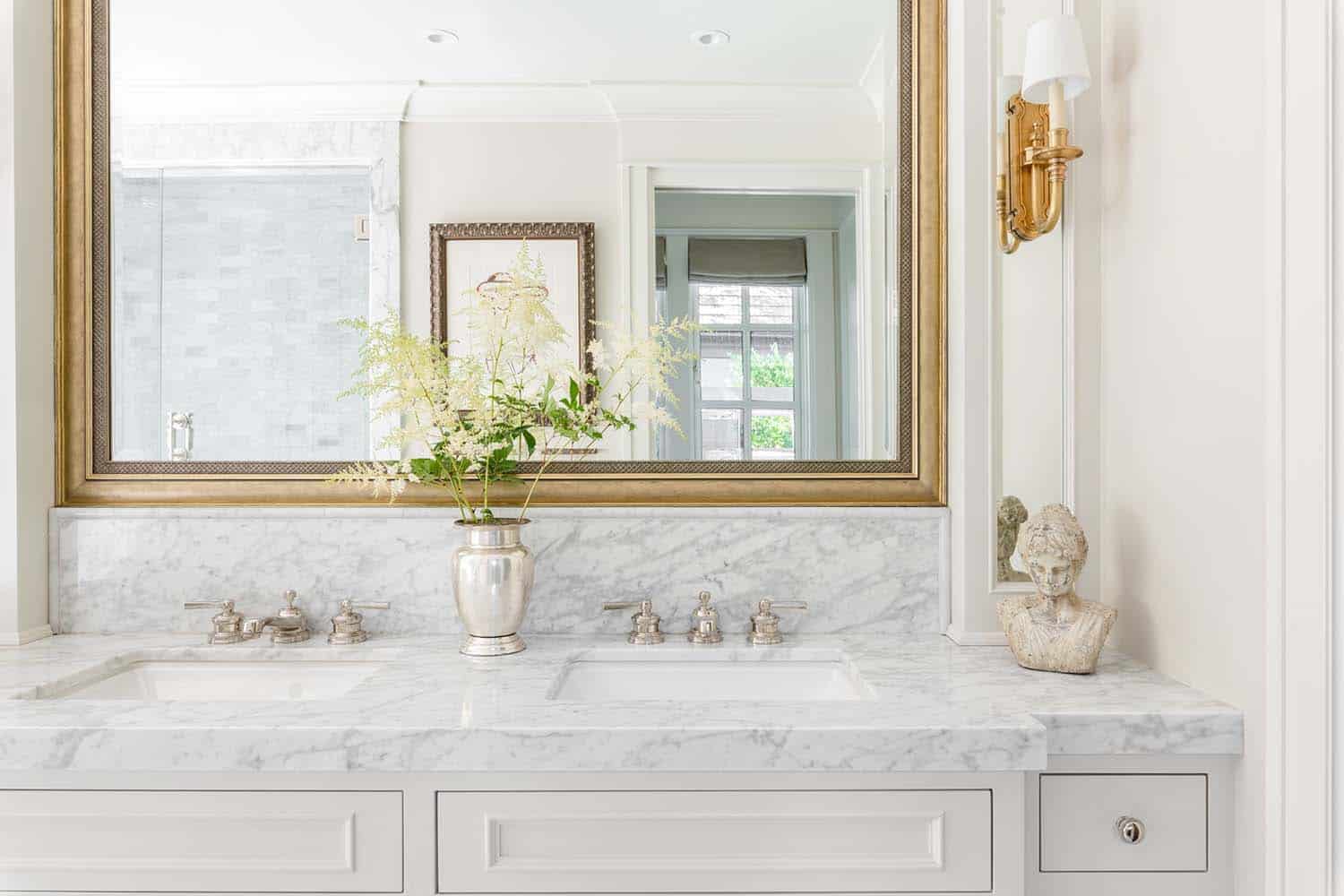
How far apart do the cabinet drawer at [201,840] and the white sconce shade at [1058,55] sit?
1385mm

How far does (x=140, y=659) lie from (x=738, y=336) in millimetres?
1170

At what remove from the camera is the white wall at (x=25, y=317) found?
1393 mm

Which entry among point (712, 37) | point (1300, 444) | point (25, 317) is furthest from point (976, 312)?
point (25, 317)

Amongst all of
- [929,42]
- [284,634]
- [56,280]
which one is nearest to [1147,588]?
[929,42]

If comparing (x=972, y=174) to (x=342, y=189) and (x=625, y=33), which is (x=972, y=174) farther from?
(x=342, y=189)

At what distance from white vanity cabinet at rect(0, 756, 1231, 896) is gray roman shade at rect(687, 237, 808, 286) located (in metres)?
0.86

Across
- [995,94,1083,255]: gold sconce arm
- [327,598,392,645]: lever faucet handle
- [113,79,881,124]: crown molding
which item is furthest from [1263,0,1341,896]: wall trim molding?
[327,598,392,645]: lever faucet handle

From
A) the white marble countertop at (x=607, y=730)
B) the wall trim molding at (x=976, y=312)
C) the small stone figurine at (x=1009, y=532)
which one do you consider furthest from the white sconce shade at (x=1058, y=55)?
the white marble countertop at (x=607, y=730)

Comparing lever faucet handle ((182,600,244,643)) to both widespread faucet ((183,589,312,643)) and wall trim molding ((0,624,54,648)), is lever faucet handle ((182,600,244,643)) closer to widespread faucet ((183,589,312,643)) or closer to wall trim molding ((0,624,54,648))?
widespread faucet ((183,589,312,643))

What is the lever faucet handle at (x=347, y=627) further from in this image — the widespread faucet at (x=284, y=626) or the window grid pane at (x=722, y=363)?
the window grid pane at (x=722, y=363)

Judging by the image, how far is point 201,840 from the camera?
100 cm

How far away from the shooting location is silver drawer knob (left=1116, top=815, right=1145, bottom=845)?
1038 millimetres

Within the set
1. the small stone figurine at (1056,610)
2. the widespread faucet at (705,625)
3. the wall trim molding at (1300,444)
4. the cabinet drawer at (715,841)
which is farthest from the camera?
the widespread faucet at (705,625)

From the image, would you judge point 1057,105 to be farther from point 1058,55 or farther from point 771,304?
point 771,304
